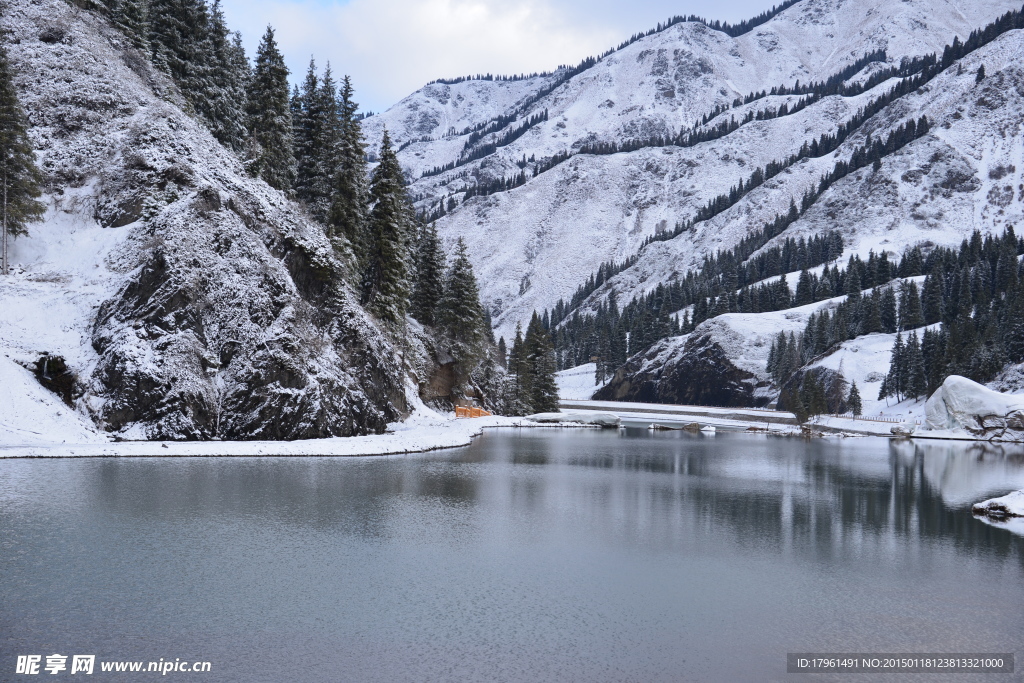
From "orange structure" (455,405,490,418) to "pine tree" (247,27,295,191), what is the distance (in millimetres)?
29303

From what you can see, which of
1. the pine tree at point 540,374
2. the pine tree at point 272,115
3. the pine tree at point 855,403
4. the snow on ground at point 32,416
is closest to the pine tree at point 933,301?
the pine tree at point 855,403

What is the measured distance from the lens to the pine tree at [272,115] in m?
60.7

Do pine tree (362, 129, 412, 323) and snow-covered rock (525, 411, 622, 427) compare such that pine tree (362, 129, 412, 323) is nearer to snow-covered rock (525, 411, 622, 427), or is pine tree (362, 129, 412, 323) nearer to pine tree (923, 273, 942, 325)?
snow-covered rock (525, 411, 622, 427)

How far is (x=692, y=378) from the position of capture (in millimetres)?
156125

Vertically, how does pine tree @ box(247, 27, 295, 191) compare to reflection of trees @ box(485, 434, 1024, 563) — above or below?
above

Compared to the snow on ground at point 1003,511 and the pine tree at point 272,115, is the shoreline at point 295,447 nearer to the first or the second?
the pine tree at point 272,115

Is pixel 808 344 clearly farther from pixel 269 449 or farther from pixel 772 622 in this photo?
pixel 772 622

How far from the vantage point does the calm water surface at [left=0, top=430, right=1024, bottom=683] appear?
1248 cm

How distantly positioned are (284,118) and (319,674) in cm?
5939

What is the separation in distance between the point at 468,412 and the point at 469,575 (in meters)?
58.3

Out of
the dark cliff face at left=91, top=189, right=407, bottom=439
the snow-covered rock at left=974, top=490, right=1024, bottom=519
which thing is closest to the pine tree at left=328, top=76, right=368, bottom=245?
the dark cliff face at left=91, top=189, right=407, bottom=439

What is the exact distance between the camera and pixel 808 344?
495ft

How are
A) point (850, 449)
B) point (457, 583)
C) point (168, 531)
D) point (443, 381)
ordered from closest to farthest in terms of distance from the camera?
point (457, 583) → point (168, 531) → point (850, 449) → point (443, 381)

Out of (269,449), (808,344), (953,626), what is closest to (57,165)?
(269,449)
